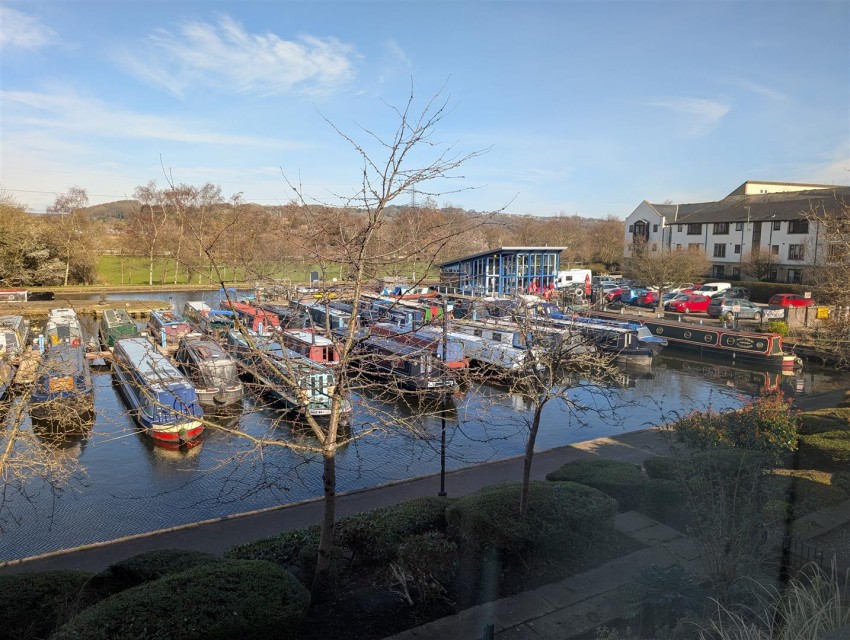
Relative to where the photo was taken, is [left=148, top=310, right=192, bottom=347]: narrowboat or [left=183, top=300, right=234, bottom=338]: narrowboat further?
[left=148, top=310, right=192, bottom=347]: narrowboat

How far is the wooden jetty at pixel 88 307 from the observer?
40281mm

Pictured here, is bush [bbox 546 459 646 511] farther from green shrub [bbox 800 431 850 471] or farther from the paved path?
green shrub [bbox 800 431 850 471]

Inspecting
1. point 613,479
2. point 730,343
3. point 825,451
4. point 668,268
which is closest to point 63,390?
point 613,479

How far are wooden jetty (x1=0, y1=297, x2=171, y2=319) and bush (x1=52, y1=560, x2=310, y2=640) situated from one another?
35693mm

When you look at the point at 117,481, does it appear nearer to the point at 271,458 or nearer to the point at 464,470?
the point at 271,458

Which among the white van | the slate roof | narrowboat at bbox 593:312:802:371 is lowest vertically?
narrowboat at bbox 593:312:802:371

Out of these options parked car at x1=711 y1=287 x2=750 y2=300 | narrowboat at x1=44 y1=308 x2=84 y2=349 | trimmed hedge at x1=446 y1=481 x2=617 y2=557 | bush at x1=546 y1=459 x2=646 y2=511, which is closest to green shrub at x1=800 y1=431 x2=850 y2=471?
bush at x1=546 y1=459 x2=646 y2=511

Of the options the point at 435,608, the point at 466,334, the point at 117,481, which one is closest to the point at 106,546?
the point at 117,481

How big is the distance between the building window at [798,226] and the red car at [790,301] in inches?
329

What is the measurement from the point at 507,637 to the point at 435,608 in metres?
1.00

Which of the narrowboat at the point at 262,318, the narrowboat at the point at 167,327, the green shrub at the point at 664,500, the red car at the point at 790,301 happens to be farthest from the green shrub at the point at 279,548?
the red car at the point at 790,301

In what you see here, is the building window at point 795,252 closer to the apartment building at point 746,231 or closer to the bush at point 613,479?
the apartment building at point 746,231

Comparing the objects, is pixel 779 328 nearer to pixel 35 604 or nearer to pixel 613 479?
pixel 613 479

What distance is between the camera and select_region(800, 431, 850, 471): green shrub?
11.2 m
